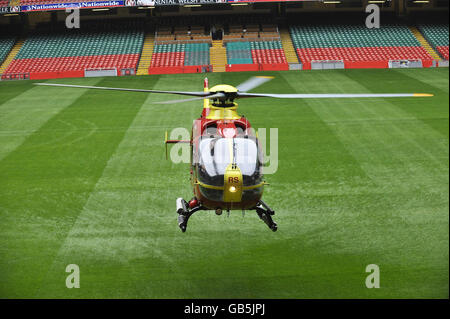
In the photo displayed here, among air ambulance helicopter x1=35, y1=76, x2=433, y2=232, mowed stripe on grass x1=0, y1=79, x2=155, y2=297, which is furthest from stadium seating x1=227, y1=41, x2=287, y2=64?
air ambulance helicopter x1=35, y1=76, x2=433, y2=232

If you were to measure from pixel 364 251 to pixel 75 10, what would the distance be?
51844mm

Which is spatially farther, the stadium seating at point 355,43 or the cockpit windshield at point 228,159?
the stadium seating at point 355,43

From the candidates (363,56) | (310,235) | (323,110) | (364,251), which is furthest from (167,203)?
(363,56)

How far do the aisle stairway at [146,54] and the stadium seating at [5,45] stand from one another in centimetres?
1566

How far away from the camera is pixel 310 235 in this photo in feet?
40.4

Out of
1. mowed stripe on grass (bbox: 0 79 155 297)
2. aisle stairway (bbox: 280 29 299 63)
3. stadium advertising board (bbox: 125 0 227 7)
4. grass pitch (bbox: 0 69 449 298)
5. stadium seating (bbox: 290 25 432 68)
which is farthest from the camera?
aisle stairway (bbox: 280 29 299 63)

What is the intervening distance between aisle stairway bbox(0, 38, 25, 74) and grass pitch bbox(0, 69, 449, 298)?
2650 cm

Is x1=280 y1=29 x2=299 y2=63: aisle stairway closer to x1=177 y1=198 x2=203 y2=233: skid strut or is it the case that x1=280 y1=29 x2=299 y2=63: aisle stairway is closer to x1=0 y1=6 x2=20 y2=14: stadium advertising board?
x1=0 y1=6 x2=20 y2=14: stadium advertising board

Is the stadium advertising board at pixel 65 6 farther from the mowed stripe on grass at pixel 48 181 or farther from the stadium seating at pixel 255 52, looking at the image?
the mowed stripe on grass at pixel 48 181

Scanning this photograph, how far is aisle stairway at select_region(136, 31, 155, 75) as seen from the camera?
47062 mm

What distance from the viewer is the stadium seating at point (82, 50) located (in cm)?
4928

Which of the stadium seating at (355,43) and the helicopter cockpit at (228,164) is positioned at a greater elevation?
the stadium seating at (355,43)

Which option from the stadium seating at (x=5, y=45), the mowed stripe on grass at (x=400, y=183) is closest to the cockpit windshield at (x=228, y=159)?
the mowed stripe on grass at (x=400, y=183)
